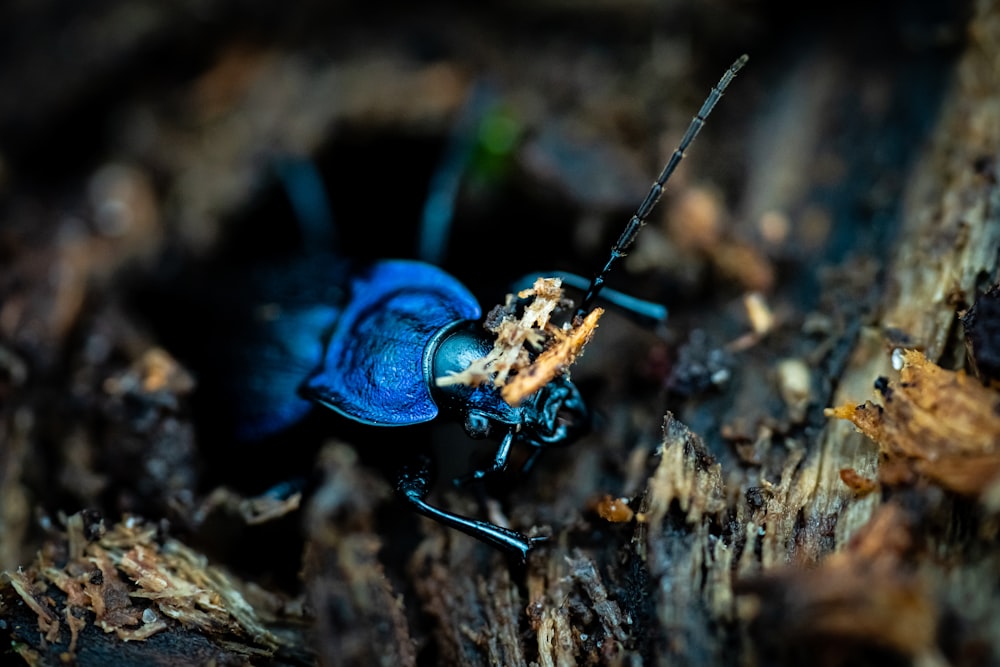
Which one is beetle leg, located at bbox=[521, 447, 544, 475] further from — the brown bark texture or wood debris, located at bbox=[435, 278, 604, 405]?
wood debris, located at bbox=[435, 278, 604, 405]

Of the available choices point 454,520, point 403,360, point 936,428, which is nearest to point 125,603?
point 454,520

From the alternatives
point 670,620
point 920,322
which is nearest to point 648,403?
point 920,322

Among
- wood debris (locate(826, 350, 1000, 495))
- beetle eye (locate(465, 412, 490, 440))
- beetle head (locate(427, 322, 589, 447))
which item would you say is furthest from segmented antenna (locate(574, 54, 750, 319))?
wood debris (locate(826, 350, 1000, 495))

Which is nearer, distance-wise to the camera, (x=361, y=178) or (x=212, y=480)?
(x=212, y=480)

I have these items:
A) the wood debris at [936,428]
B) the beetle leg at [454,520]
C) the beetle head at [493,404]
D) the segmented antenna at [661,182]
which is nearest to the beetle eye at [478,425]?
the beetle head at [493,404]

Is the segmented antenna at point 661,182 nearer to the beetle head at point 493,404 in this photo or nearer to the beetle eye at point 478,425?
the beetle head at point 493,404

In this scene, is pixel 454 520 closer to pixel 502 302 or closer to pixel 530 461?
pixel 530 461

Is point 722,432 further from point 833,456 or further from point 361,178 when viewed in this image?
point 361,178
